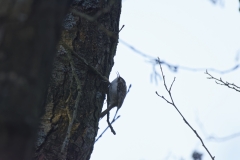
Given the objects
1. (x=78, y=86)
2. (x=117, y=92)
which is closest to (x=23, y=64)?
(x=78, y=86)

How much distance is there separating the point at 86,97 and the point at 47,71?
1338 millimetres

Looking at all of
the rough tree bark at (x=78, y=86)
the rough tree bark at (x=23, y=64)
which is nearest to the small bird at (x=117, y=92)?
the rough tree bark at (x=78, y=86)

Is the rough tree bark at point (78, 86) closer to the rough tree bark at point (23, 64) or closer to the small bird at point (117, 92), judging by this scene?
the rough tree bark at point (23, 64)

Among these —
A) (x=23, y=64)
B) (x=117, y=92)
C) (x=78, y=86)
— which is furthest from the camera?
(x=117, y=92)

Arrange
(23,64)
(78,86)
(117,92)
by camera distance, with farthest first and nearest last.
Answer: (117,92), (78,86), (23,64)

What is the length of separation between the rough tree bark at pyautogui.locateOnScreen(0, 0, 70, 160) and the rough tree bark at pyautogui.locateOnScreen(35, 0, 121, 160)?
1135 millimetres

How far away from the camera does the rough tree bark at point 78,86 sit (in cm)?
217

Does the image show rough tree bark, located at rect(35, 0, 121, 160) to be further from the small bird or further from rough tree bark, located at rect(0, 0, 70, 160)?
the small bird

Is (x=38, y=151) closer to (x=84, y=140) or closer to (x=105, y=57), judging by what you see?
(x=84, y=140)

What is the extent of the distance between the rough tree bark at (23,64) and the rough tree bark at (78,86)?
1.14 metres

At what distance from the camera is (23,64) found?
916 mm

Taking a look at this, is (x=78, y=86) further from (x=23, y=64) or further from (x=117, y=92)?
(x=117, y=92)

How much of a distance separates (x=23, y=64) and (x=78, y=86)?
4.07 feet

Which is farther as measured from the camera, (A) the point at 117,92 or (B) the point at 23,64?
(A) the point at 117,92
